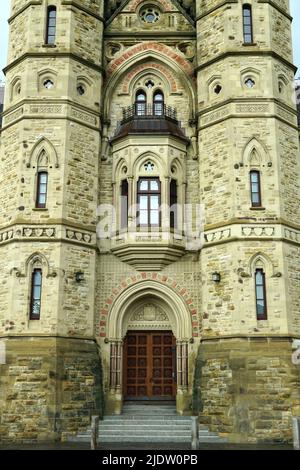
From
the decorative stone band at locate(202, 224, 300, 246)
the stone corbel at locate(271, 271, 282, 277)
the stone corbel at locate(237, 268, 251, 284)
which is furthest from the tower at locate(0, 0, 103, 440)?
the stone corbel at locate(271, 271, 282, 277)

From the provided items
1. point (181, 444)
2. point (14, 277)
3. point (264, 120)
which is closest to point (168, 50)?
point (264, 120)

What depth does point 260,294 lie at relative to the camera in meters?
18.1

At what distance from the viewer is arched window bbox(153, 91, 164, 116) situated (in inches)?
864

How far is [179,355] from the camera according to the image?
19.5m

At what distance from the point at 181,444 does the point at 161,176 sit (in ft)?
30.0

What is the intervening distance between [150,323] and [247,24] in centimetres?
1156

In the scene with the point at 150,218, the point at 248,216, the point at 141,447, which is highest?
the point at 150,218

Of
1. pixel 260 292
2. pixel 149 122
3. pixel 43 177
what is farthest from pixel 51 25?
pixel 260 292

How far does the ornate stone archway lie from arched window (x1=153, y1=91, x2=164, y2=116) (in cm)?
671

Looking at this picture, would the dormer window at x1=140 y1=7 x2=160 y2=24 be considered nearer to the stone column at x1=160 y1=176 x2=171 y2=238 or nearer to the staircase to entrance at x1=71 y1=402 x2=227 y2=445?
the stone column at x1=160 y1=176 x2=171 y2=238

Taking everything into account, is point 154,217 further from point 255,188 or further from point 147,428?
point 147,428

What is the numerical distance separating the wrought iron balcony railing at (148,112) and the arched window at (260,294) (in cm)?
704

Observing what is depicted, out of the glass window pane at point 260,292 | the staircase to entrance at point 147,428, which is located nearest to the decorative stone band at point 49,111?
the glass window pane at point 260,292
